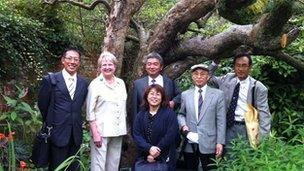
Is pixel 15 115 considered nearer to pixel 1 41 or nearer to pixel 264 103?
pixel 1 41

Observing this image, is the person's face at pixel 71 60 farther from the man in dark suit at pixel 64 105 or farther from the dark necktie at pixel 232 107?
the dark necktie at pixel 232 107

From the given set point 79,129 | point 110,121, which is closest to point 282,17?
point 110,121

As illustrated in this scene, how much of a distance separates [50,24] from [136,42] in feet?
5.83

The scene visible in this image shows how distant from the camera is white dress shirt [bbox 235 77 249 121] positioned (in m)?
5.54

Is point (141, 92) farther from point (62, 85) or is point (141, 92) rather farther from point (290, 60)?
point (290, 60)

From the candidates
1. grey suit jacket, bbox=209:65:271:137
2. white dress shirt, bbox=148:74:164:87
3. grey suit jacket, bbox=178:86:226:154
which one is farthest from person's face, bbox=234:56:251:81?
white dress shirt, bbox=148:74:164:87

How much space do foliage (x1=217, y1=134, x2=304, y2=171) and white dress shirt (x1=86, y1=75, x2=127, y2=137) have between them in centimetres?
130

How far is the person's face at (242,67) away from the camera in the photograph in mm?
5511

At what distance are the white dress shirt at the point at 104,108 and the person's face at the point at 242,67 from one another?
4.72ft

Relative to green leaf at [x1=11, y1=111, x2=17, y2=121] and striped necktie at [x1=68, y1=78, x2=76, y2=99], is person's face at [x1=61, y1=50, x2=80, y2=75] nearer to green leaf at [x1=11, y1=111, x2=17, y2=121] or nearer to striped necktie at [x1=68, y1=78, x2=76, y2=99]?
striped necktie at [x1=68, y1=78, x2=76, y2=99]

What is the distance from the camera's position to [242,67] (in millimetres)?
5539

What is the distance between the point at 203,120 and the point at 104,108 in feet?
3.77

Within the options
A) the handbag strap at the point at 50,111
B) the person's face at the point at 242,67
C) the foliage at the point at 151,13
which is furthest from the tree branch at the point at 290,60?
the foliage at the point at 151,13

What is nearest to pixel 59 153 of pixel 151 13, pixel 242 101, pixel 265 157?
pixel 242 101
